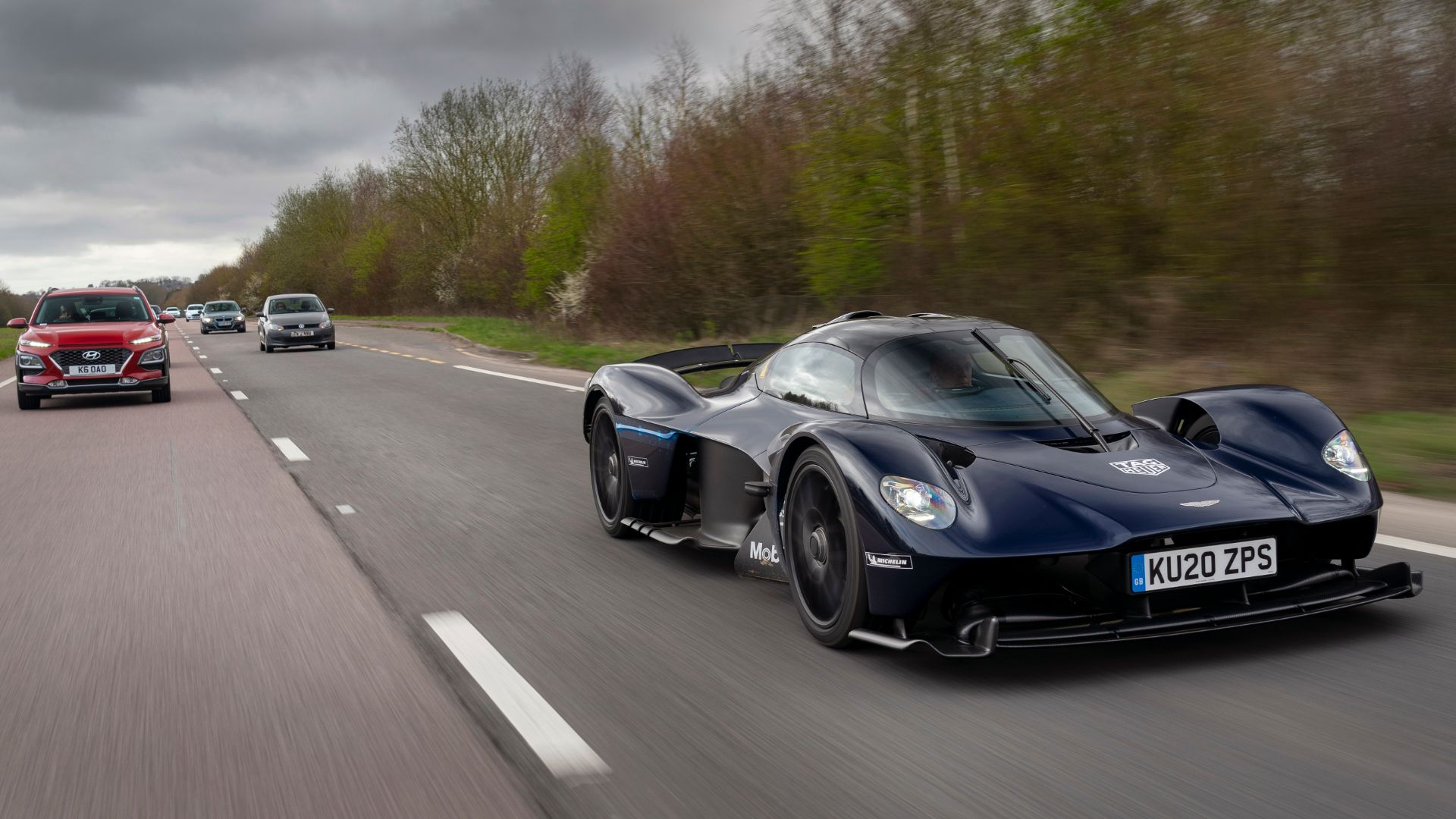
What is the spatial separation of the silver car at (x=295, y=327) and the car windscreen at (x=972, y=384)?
27838 mm

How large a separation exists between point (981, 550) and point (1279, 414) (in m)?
1.69

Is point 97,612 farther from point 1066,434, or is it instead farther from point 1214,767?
point 1214,767

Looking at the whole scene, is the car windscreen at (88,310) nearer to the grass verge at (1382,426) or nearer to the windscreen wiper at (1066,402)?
the grass verge at (1382,426)

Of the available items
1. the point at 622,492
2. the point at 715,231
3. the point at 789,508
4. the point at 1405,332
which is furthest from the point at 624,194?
the point at 789,508

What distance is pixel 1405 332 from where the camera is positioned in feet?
34.8

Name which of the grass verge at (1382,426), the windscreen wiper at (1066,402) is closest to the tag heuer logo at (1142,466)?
the windscreen wiper at (1066,402)

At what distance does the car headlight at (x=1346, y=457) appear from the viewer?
441 cm

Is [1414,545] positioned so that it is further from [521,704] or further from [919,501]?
[521,704]

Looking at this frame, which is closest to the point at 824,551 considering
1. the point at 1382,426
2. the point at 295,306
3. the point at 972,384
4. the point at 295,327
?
the point at 972,384

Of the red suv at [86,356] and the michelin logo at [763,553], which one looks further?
the red suv at [86,356]

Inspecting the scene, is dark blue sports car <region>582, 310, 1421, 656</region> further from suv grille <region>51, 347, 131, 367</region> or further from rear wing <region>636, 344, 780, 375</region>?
suv grille <region>51, 347, 131, 367</region>

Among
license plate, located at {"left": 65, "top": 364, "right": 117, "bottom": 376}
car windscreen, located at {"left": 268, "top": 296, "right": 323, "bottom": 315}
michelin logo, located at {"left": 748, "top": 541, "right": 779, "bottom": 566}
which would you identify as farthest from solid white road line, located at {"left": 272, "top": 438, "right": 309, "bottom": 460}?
car windscreen, located at {"left": 268, "top": 296, "right": 323, "bottom": 315}

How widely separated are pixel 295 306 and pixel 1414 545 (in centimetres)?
3053

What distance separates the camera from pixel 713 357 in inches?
279
